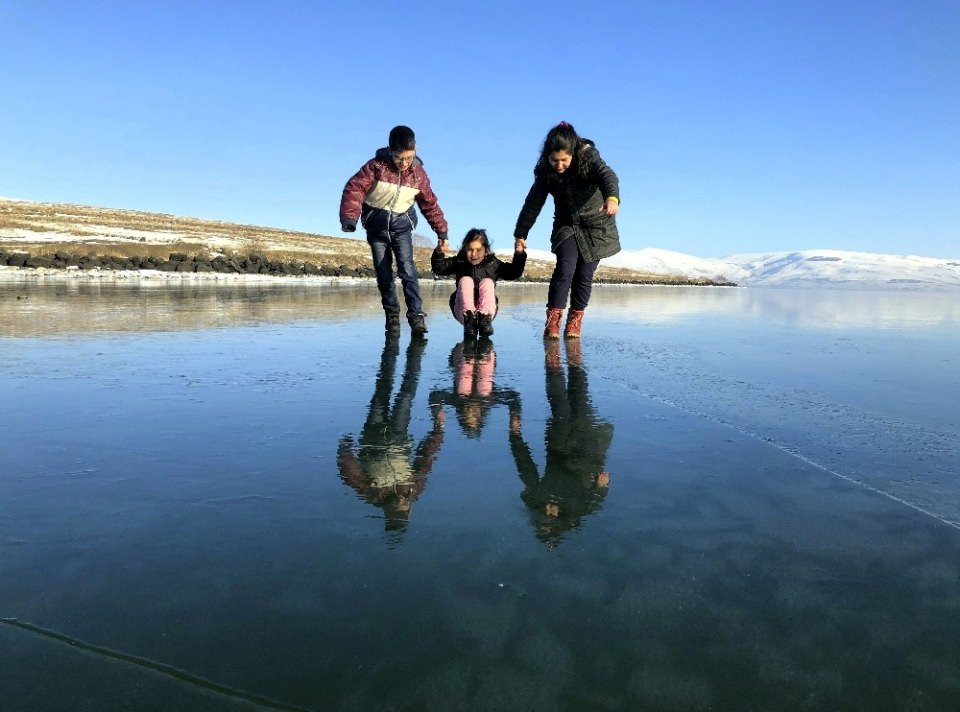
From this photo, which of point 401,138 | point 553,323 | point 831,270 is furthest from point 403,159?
point 831,270

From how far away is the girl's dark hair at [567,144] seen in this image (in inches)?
240

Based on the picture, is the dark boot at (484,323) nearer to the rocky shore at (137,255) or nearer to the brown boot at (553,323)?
the brown boot at (553,323)

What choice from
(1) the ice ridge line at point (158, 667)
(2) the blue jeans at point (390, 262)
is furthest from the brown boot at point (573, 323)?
(1) the ice ridge line at point (158, 667)

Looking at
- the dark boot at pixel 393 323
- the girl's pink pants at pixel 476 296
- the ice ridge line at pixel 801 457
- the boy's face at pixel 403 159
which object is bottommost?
the ice ridge line at pixel 801 457

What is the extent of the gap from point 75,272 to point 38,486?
2404 cm

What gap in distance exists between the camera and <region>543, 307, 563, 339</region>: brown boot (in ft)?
22.1

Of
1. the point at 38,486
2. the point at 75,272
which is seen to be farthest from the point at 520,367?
the point at 75,272

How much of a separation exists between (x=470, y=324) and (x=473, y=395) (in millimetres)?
3179

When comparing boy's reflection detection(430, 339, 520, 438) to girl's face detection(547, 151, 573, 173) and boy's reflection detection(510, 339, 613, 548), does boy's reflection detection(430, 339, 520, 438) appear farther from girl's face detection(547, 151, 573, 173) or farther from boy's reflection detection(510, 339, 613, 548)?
girl's face detection(547, 151, 573, 173)

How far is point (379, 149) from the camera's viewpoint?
A: 6.98 metres

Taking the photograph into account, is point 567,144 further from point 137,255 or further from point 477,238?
point 137,255

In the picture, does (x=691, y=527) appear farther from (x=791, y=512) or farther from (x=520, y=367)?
(x=520, y=367)

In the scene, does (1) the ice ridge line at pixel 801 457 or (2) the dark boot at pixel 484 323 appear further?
(2) the dark boot at pixel 484 323

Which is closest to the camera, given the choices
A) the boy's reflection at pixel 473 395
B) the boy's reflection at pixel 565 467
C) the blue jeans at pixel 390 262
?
the boy's reflection at pixel 565 467
